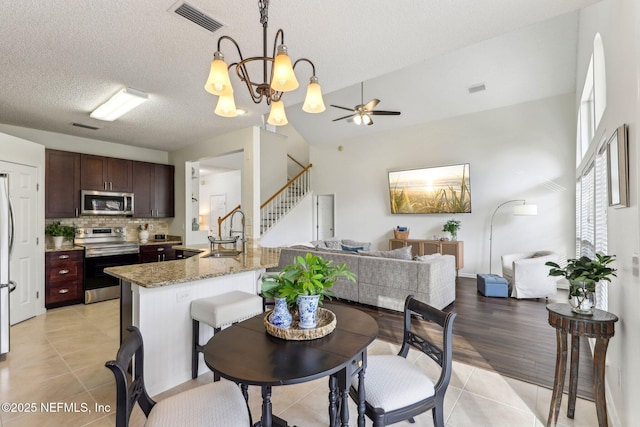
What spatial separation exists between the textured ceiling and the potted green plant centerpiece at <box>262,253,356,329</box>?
1630 mm

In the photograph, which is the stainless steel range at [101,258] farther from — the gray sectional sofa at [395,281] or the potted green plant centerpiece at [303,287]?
the potted green plant centerpiece at [303,287]

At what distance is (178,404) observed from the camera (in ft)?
4.40

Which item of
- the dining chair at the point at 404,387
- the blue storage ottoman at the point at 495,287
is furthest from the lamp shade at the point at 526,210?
the dining chair at the point at 404,387

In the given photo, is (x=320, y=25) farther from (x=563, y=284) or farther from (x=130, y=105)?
(x=563, y=284)

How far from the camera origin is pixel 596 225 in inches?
115

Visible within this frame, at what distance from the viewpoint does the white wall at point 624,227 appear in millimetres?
1459

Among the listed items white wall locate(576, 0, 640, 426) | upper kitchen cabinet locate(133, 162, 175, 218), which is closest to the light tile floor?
white wall locate(576, 0, 640, 426)

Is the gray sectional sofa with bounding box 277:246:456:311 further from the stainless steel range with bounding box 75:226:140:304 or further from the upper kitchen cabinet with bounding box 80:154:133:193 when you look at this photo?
the upper kitchen cabinet with bounding box 80:154:133:193

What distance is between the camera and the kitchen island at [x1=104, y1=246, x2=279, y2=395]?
7.39 ft

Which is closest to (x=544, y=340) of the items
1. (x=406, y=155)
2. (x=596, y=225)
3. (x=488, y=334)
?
(x=488, y=334)

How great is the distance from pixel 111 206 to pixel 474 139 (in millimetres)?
7244

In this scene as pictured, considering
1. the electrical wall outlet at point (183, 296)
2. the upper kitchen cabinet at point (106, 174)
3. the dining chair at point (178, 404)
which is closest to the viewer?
the dining chair at point (178, 404)

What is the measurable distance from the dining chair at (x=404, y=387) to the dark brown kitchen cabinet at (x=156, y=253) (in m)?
4.86

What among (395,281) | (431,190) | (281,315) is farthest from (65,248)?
(431,190)
